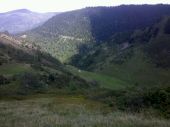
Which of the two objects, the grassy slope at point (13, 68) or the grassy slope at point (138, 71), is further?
the grassy slope at point (138, 71)

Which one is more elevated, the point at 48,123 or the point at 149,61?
the point at 48,123

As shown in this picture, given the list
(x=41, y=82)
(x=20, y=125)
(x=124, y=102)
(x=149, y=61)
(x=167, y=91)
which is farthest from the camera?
(x=149, y=61)

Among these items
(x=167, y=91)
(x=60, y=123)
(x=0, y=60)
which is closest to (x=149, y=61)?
(x=0, y=60)

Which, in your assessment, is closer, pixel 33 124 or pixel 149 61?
pixel 33 124

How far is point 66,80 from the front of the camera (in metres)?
117

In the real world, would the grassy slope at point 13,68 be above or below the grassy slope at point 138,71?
above

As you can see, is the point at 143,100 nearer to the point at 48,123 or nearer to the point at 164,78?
the point at 48,123

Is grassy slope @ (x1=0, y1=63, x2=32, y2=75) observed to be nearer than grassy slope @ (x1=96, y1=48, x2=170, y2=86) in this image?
Yes

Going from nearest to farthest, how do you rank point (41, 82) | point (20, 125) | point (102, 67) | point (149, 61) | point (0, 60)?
1. point (20, 125)
2. point (41, 82)
3. point (0, 60)
4. point (149, 61)
5. point (102, 67)

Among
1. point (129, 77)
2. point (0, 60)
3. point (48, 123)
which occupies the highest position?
point (48, 123)

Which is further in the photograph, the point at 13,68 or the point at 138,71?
the point at 138,71

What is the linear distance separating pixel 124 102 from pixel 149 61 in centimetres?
15900

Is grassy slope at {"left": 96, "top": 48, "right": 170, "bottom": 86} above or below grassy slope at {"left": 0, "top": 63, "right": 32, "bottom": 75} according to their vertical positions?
below

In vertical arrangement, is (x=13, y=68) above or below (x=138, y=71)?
above
